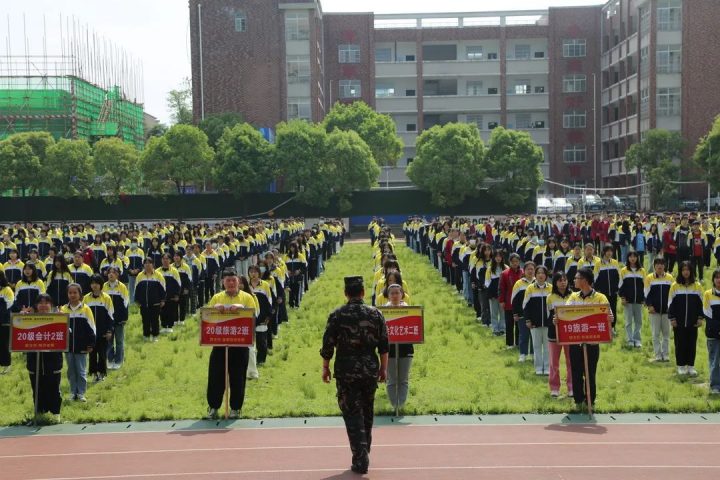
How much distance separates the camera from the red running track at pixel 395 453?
9.52 meters

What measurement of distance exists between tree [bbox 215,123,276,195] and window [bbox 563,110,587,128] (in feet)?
102

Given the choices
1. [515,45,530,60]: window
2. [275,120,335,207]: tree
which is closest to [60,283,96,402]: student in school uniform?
[275,120,335,207]: tree

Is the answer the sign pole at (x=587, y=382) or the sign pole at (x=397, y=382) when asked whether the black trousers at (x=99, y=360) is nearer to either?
the sign pole at (x=397, y=382)

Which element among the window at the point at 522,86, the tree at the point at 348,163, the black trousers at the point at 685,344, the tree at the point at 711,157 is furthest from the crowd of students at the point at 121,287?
the window at the point at 522,86

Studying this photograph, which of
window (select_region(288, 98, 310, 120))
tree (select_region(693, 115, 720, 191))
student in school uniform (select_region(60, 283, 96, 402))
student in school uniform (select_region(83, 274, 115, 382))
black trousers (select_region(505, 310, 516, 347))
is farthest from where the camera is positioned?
window (select_region(288, 98, 310, 120))

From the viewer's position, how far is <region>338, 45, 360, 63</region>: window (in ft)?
281

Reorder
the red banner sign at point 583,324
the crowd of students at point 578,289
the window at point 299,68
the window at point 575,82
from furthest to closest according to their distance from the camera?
the window at point 575,82 < the window at point 299,68 < the crowd of students at point 578,289 < the red banner sign at point 583,324

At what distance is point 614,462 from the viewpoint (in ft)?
32.1

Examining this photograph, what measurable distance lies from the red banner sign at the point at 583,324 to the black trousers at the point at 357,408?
3575mm

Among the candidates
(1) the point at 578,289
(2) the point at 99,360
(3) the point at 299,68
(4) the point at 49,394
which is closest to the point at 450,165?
(3) the point at 299,68

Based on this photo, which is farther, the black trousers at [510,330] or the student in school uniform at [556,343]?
the black trousers at [510,330]

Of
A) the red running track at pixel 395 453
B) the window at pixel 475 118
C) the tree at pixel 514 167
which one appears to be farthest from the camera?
the window at pixel 475 118

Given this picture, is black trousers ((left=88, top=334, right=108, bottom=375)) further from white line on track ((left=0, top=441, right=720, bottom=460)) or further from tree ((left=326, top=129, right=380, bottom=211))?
tree ((left=326, top=129, right=380, bottom=211))

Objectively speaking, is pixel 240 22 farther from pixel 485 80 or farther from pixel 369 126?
pixel 485 80
